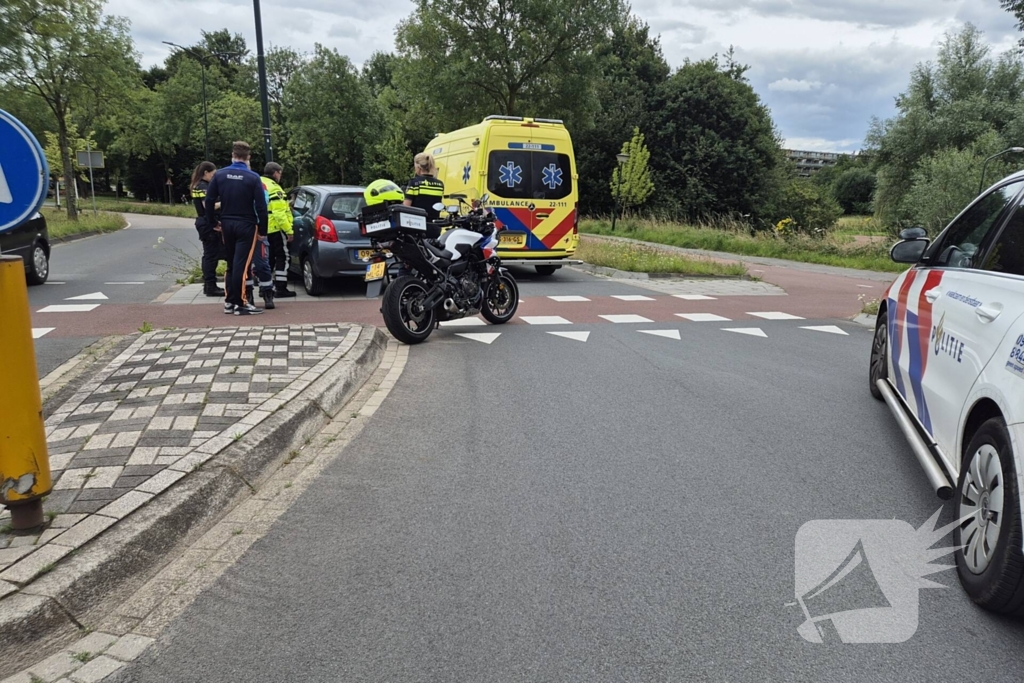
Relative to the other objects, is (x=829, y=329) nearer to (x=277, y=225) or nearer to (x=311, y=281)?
(x=311, y=281)

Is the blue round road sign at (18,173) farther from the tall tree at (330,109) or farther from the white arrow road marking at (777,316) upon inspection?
the tall tree at (330,109)

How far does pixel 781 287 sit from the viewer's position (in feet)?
51.3

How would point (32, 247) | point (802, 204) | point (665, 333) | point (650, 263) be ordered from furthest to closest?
point (802, 204), point (650, 263), point (32, 247), point (665, 333)

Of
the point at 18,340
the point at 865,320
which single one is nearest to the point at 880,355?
the point at 18,340

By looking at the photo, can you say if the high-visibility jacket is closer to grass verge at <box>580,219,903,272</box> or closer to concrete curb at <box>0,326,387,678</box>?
concrete curb at <box>0,326,387,678</box>

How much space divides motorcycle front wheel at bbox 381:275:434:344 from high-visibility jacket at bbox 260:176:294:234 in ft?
11.0

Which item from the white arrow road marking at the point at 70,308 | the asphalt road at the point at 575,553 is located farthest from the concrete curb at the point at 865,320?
the white arrow road marking at the point at 70,308

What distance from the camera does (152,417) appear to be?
15.5 feet

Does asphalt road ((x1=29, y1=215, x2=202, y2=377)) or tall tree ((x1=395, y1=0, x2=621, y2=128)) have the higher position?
tall tree ((x1=395, y1=0, x2=621, y2=128))

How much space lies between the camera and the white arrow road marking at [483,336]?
336 inches

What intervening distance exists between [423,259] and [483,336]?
3.82ft

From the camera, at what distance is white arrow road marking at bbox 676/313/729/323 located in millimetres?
10406

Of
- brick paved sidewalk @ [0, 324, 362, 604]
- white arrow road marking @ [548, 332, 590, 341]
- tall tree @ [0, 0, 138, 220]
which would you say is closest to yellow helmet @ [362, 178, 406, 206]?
brick paved sidewalk @ [0, 324, 362, 604]

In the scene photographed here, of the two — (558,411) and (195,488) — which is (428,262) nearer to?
(558,411)
